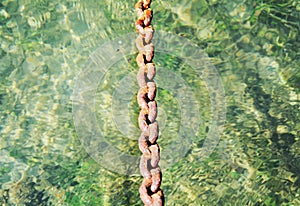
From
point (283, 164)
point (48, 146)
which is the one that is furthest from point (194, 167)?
point (48, 146)

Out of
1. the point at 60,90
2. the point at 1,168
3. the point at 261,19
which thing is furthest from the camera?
the point at 261,19

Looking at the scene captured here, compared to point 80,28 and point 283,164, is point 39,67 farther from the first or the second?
point 283,164

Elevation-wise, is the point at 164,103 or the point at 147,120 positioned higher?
the point at 147,120

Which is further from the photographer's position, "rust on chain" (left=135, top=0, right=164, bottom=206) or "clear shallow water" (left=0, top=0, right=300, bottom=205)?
"clear shallow water" (left=0, top=0, right=300, bottom=205)

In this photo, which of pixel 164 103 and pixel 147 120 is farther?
pixel 164 103

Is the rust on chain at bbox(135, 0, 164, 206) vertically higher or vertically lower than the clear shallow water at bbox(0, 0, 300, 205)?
higher
